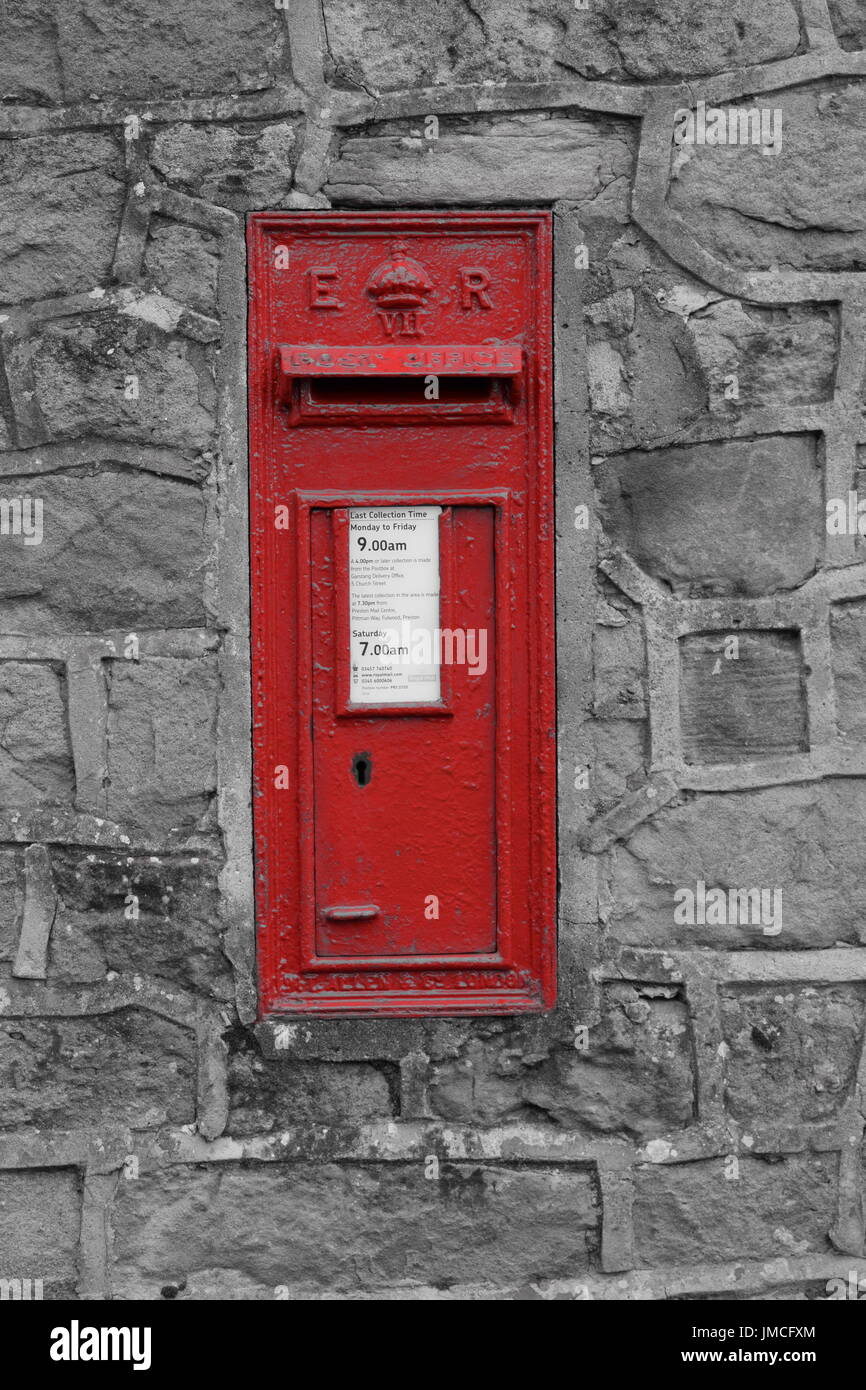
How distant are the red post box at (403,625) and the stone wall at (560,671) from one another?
0.07 metres

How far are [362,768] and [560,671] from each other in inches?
19.4

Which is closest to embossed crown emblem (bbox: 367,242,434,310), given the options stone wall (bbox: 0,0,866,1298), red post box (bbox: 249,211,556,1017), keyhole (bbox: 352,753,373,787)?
red post box (bbox: 249,211,556,1017)

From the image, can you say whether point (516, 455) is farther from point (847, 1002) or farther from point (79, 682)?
point (847, 1002)

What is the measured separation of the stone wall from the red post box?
0.22 ft

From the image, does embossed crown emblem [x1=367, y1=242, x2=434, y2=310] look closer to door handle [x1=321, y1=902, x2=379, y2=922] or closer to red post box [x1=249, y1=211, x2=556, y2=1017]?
red post box [x1=249, y1=211, x2=556, y2=1017]

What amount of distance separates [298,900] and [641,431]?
4.25 feet

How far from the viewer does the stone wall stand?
103 inches

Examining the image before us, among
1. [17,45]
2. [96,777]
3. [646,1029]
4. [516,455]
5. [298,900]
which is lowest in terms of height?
[646,1029]

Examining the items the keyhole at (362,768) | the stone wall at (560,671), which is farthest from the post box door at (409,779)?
the stone wall at (560,671)

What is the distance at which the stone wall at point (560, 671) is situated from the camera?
2.62 m

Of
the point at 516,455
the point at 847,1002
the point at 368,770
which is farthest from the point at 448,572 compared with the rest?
the point at 847,1002

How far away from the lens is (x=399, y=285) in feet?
8.54

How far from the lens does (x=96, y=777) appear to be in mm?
2637

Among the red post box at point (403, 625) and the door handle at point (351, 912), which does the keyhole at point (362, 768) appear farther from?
the door handle at point (351, 912)
